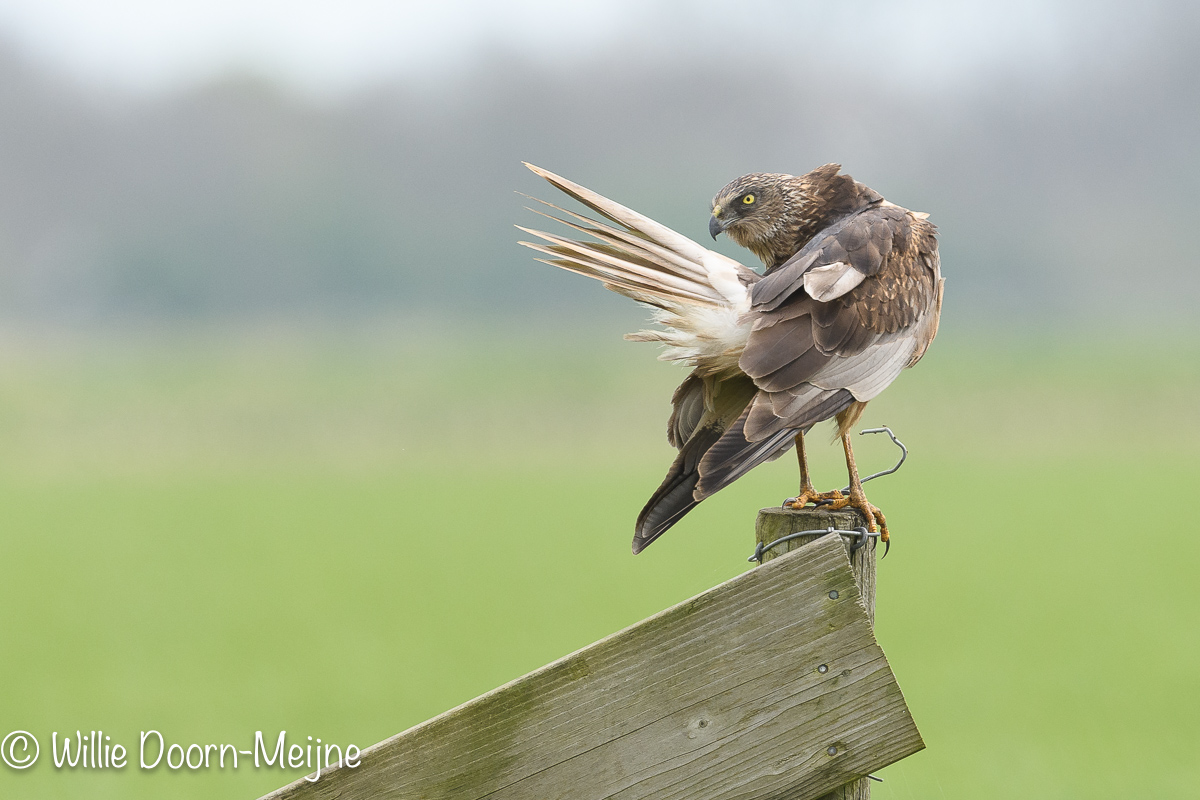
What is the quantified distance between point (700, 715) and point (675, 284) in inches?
68.3

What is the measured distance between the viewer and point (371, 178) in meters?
146

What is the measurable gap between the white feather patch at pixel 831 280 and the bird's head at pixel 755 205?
430mm

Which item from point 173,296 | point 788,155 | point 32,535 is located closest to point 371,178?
point 173,296

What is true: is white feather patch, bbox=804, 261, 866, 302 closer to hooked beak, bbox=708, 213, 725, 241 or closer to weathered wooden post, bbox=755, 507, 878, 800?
hooked beak, bbox=708, 213, 725, 241

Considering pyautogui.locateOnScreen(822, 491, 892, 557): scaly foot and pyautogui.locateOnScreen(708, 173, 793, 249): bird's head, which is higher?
pyautogui.locateOnScreen(708, 173, 793, 249): bird's head

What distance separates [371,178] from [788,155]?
53.6 meters

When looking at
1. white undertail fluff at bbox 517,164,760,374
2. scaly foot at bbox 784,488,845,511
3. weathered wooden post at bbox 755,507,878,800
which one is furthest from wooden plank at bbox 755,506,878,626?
white undertail fluff at bbox 517,164,760,374

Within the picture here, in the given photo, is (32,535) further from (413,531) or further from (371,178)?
(371,178)

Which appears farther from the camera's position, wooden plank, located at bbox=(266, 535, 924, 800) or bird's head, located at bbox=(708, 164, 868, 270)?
bird's head, located at bbox=(708, 164, 868, 270)

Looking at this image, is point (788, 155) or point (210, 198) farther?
point (210, 198)

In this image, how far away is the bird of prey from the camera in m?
3.00

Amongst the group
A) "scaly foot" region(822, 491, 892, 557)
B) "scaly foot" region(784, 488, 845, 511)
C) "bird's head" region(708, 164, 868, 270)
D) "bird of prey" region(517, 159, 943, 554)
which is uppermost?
"bird's head" region(708, 164, 868, 270)

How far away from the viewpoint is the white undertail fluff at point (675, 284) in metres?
3.26

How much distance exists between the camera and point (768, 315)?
11.0ft
